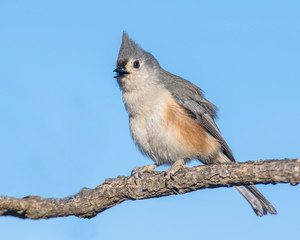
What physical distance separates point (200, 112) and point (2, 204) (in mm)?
3562

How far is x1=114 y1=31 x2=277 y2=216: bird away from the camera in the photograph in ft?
20.9

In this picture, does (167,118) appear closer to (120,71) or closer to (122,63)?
(120,71)

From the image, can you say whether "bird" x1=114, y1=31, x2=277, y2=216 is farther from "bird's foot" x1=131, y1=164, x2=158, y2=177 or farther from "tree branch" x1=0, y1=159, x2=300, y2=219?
"tree branch" x1=0, y1=159, x2=300, y2=219

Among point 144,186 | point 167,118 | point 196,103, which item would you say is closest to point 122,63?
point 167,118

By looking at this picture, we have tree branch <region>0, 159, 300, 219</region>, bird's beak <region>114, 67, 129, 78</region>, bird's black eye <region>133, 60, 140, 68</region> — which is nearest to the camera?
tree branch <region>0, 159, 300, 219</region>

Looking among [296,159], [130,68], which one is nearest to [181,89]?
[130,68]

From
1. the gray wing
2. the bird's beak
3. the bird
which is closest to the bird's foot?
the bird

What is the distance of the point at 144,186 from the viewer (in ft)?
18.5

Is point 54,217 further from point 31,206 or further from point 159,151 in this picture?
point 159,151

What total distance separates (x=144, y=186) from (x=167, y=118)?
1.26m

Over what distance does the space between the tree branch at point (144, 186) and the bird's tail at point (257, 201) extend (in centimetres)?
146

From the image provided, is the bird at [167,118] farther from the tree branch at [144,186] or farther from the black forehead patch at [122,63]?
the tree branch at [144,186]

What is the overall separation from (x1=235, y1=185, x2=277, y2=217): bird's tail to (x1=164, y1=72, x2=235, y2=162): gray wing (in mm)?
619

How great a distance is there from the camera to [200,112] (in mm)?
6859
